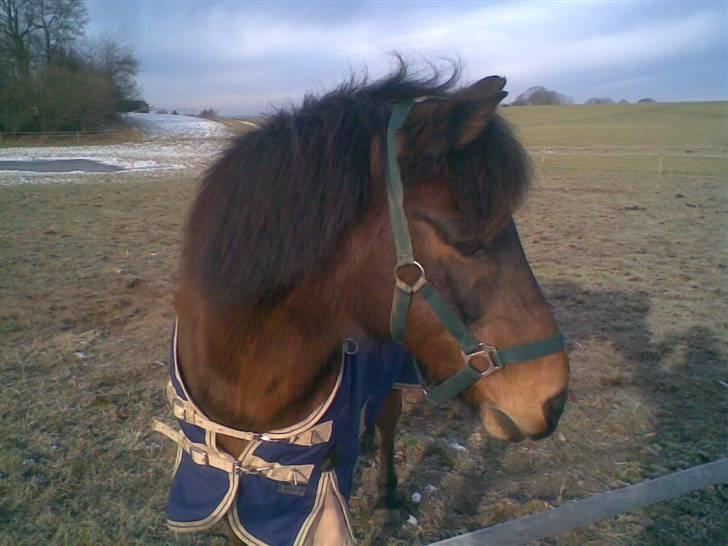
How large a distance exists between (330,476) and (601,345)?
353 centimetres

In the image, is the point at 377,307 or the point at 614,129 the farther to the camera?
the point at 614,129

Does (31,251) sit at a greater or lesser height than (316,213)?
lesser

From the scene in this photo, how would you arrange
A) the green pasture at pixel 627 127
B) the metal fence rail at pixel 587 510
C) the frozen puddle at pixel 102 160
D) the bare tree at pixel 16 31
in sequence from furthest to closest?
the bare tree at pixel 16 31, the green pasture at pixel 627 127, the frozen puddle at pixel 102 160, the metal fence rail at pixel 587 510

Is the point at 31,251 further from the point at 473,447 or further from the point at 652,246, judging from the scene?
the point at 652,246

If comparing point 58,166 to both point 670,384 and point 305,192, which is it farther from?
point 305,192

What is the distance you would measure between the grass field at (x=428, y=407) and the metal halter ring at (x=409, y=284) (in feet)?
1.61

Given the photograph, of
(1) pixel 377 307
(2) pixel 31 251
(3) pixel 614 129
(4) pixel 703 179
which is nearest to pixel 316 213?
(1) pixel 377 307

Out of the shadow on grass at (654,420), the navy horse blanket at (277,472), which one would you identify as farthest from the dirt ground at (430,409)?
the navy horse blanket at (277,472)

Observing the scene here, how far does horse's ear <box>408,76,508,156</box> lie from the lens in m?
1.40

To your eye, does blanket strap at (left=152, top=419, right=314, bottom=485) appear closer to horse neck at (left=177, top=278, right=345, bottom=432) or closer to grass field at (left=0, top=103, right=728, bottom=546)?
horse neck at (left=177, top=278, right=345, bottom=432)

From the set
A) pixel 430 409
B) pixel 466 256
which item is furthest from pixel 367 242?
pixel 430 409

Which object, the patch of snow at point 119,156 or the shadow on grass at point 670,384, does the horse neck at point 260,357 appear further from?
the patch of snow at point 119,156

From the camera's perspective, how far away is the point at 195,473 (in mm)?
1938

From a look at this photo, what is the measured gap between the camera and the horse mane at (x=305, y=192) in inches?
56.5
